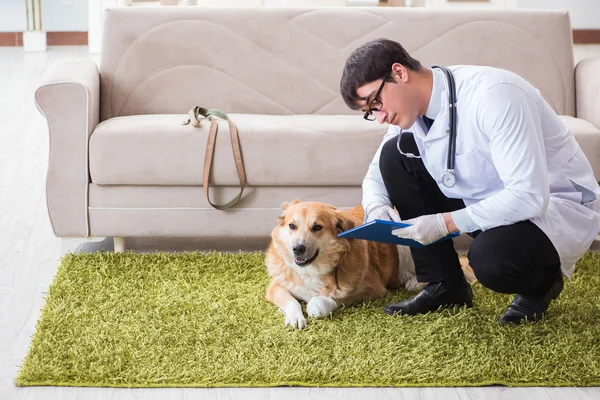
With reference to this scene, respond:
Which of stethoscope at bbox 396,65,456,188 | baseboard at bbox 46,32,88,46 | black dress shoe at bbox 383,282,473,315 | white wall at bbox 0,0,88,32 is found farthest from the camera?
baseboard at bbox 46,32,88,46

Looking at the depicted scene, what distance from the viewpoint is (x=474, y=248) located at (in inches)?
83.0

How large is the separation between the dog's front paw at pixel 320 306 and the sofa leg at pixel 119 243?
853mm

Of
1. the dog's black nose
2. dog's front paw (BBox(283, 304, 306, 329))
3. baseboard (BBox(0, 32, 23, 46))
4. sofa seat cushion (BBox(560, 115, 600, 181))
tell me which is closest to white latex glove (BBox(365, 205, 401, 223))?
the dog's black nose

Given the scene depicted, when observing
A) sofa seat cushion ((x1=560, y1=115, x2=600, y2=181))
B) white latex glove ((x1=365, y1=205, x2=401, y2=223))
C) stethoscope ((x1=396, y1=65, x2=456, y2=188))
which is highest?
stethoscope ((x1=396, y1=65, x2=456, y2=188))

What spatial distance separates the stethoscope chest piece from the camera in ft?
6.84

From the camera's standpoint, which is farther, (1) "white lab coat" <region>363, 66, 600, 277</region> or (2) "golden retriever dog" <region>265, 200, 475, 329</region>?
(2) "golden retriever dog" <region>265, 200, 475, 329</region>

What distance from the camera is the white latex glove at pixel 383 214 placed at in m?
2.27

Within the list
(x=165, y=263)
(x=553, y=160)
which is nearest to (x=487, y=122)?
(x=553, y=160)

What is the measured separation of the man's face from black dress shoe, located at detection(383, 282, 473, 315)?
0.58 meters

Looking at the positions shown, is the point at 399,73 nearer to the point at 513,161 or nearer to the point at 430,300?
the point at 513,161

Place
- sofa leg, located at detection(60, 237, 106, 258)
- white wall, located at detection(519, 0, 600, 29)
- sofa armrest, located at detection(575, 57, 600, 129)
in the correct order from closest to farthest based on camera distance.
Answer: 1. sofa leg, located at detection(60, 237, 106, 258)
2. sofa armrest, located at detection(575, 57, 600, 129)
3. white wall, located at detection(519, 0, 600, 29)

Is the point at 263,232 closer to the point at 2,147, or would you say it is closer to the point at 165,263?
the point at 165,263

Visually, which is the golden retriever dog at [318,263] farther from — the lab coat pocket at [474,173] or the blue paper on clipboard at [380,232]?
the lab coat pocket at [474,173]

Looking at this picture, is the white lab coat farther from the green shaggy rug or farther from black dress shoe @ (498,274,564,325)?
the green shaggy rug
